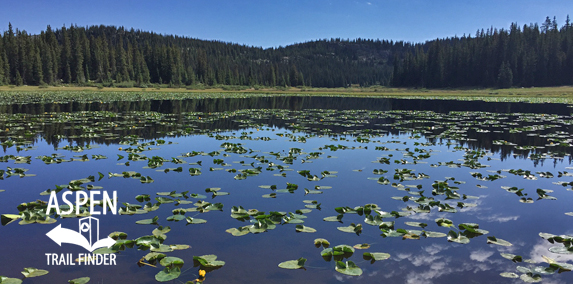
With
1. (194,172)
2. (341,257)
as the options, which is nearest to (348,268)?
(341,257)

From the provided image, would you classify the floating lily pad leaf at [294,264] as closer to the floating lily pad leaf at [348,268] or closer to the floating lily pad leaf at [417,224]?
the floating lily pad leaf at [348,268]

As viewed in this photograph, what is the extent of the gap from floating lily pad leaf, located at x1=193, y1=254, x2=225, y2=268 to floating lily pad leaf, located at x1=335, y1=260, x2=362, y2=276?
5.12 feet

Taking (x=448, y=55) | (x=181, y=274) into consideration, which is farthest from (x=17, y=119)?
(x=448, y=55)

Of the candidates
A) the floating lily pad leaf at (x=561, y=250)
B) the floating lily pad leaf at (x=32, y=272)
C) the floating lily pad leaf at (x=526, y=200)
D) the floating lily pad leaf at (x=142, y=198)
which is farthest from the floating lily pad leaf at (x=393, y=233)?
the floating lily pad leaf at (x=32, y=272)

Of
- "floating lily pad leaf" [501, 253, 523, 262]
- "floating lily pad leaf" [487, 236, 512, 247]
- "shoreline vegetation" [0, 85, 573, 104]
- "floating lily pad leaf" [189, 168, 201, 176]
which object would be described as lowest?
"floating lily pad leaf" [501, 253, 523, 262]

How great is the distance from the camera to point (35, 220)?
255 inches

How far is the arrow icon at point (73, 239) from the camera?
556 centimetres

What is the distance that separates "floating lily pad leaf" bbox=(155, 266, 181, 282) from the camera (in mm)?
4586

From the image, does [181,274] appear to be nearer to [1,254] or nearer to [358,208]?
[1,254]

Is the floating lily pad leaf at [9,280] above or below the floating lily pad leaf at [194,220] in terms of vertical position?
below

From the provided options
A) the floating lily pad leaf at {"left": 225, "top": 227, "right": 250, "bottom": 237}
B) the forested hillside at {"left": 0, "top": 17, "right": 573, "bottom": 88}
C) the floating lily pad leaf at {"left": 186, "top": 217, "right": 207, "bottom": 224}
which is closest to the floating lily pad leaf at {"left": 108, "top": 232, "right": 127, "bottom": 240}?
the floating lily pad leaf at {"left": 186, "top": 217, "right": 207, "bottom": 224}

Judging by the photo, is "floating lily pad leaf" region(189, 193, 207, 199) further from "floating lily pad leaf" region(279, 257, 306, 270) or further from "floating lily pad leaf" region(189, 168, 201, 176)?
"floating lily pad leaf" region(279, 257, 306, 270)

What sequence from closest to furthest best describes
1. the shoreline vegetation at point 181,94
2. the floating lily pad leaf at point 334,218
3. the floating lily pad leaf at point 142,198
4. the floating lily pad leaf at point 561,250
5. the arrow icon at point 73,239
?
the arrow icon at point 73,239 < the floating lily pad leaf at point 561,250 < the floating lily pad leaf at point 334,218 < the floating lily pad leaf at point 142,198 < the shoreline vegetation at point 181,94

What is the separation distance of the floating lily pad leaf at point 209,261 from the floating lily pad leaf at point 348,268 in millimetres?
1560
